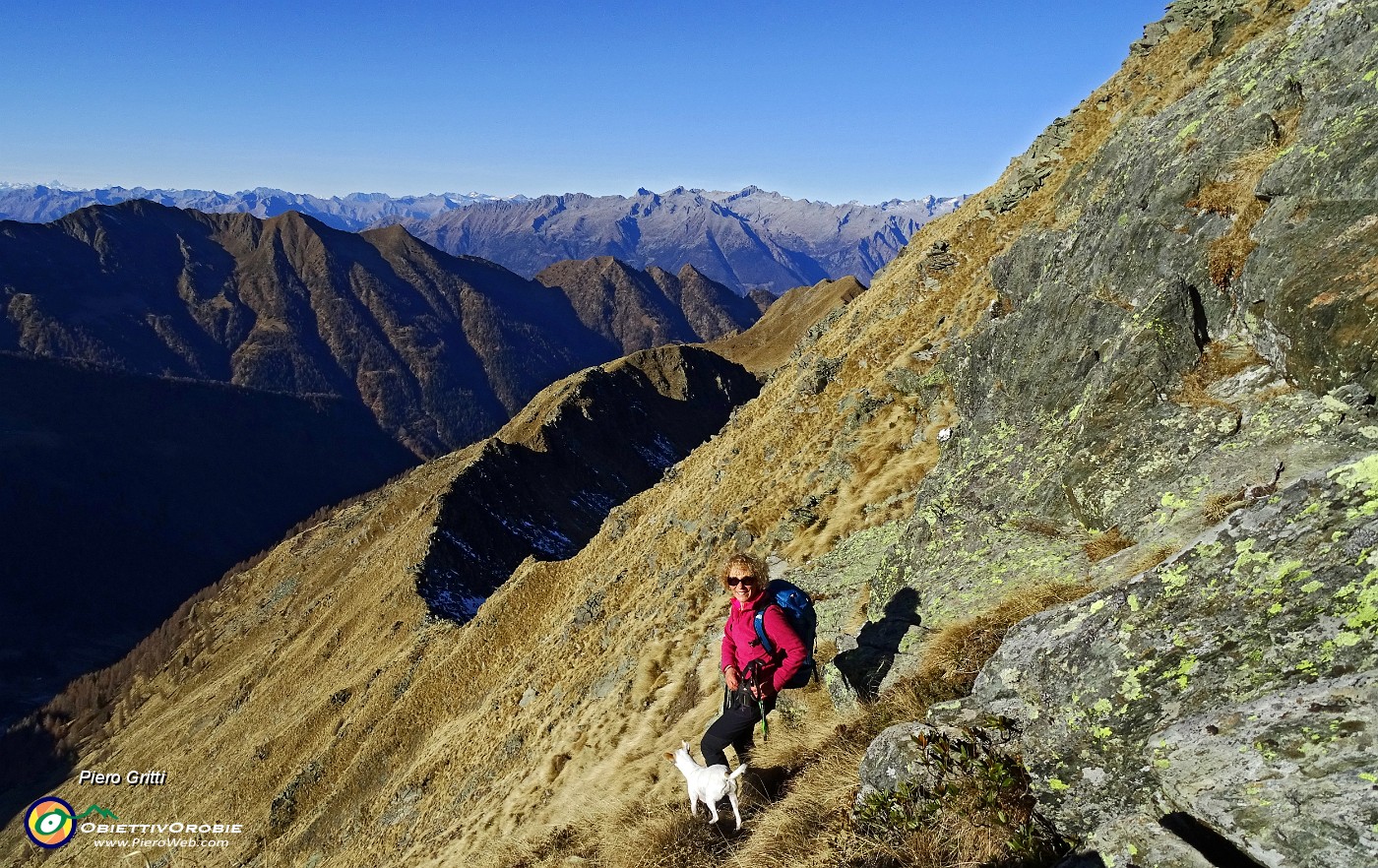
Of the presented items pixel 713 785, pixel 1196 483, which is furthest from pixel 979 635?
pixel 713 785

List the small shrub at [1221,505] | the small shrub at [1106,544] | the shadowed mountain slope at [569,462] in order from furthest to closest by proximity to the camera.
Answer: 1. the shadowed mountain slope at [569,462]
2. the small shrub at [1106,544]
3. the small shrub at [1221,505]

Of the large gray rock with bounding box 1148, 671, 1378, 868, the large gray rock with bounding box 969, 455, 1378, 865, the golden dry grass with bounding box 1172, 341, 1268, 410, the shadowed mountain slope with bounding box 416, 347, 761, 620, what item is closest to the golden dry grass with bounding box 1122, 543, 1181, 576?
the large gray rock with bounding box 969, 455, 1378, 865

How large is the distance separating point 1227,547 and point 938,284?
23353 mm

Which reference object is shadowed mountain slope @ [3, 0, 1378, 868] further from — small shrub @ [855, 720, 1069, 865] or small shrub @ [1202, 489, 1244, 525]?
small shrub @ [855, 720, 1069, 865]

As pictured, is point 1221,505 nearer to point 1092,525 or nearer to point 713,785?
point 1092,525

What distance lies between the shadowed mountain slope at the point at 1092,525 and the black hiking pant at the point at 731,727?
2.48ft

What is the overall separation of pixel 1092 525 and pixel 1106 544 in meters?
0.62

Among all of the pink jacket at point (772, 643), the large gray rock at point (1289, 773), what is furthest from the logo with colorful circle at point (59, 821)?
the large gray rock at point (1289, 773)

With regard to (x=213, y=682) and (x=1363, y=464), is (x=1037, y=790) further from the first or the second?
(x=213, y=682)

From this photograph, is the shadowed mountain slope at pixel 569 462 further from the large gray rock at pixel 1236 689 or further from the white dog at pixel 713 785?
the large gray rock at pixel 1236 689

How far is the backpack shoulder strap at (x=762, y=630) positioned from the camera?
788cm

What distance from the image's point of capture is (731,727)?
859 centimetres

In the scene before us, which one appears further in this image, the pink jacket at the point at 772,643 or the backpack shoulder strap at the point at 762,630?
the backpack shoulder strap at the point at 762,630

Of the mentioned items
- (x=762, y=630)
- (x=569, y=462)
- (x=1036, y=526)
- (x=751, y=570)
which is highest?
(x=569, y=462)
